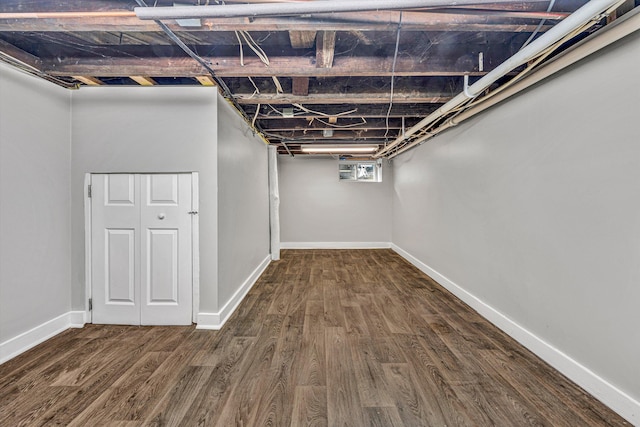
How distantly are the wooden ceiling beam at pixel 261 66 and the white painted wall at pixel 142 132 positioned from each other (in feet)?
1.08

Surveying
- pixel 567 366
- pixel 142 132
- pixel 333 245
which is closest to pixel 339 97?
pixel 142 132

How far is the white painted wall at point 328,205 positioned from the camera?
624 cm

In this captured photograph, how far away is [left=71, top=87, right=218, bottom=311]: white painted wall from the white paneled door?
125mm

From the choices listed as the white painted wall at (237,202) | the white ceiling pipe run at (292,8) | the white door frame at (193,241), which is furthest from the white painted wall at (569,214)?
the white door frame at (193,241)

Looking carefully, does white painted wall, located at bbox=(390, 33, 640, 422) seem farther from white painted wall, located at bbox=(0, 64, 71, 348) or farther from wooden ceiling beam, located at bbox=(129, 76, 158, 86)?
white painted wall, located at bbox=(0, 64, 71, 348)

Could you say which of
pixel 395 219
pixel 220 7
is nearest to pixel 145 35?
pixel 220 7

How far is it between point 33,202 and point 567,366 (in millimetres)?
4090

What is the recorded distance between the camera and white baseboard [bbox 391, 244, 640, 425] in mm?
1438

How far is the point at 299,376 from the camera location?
179 centimetres

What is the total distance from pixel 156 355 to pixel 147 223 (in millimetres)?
1139

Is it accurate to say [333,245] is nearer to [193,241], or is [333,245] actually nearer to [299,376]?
[193,241]

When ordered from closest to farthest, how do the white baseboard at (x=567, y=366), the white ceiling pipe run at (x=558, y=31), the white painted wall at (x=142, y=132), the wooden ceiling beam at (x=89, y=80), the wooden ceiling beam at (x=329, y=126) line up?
the white ceiling pipe run at (x=558, y=31) < the white baseboard at (x=567, y=366) < the wooden ceiling beam at (x=89, y=80) < the white painted wall at (x=142, y=132) < the wooden ceiling beam at (x=329, y=126)

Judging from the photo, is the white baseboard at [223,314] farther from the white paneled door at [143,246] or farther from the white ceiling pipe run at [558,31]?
the white ceiling pipe run at [558,31]

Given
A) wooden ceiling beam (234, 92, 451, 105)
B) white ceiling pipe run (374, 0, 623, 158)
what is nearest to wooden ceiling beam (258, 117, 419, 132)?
wooden ceiling beam (234, 92, 451, 105)
